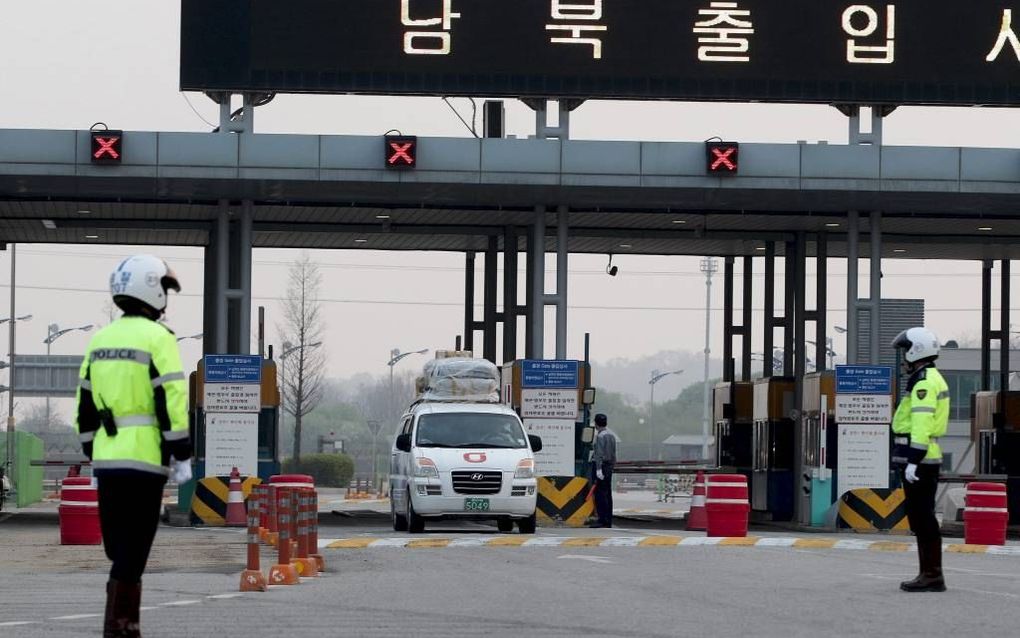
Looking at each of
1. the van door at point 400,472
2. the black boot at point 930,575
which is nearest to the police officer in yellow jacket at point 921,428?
the black boot at point 930,575

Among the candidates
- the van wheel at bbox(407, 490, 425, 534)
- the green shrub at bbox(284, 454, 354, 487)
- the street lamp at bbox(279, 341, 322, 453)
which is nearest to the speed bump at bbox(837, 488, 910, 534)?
the van wheel at bbox(407, 490, 425, 534)

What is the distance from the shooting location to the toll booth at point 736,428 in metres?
41.8

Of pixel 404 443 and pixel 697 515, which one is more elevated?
pixel 404 443

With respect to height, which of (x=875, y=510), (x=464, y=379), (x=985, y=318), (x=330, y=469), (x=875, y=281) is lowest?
(x=330, y=469)

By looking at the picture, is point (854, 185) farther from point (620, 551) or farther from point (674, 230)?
point (620, 551)

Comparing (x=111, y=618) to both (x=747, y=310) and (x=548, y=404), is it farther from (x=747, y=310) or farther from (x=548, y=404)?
(x=747, y=310)

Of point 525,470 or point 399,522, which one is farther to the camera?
point 399,522

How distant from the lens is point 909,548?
23.2m

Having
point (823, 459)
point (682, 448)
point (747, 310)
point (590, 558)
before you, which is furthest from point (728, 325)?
point (682, 448)

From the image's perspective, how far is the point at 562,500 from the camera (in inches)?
1262

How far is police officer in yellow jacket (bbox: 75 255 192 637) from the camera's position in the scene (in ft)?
34.5

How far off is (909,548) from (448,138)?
11628mm

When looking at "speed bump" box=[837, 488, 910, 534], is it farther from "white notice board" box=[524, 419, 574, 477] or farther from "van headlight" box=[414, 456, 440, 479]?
"van headlight" box=[414, 456, 440, 479]

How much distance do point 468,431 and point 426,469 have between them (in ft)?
3.68
